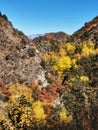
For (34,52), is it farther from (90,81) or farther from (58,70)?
(90,81)

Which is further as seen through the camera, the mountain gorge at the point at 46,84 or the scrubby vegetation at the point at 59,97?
the mountain gorge at the point at 46,84

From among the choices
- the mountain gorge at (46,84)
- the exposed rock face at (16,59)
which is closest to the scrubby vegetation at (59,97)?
the mountain gorge at (46,84)

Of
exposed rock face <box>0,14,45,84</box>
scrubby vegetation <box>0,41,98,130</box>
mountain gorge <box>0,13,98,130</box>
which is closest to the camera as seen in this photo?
scrubby vegetation <box>0,41,98,130</box>

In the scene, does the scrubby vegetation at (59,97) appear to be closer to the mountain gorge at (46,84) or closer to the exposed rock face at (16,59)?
the mountain gorge at (46,84)

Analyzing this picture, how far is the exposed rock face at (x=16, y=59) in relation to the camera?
111137 millimetres

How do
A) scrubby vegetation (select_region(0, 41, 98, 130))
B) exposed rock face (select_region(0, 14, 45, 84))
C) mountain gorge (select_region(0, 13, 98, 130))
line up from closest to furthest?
scrubby vegetation (select_region(0, 41, 98, 130)) → mountain gorge (select_region(0, 13, 98, 130)) → exposed rock face (select_region(0, 14, 45, 84))

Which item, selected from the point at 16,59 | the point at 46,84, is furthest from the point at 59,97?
the point at 16,59

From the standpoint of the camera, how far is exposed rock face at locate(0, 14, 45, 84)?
111 meters

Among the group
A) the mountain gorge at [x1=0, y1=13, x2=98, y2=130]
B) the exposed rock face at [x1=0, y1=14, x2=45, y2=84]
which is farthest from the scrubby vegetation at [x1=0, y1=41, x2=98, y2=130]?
the exposed rock face at [x1=0, y1=14, x2=45, y2=84]

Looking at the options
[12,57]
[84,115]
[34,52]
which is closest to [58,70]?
[34,52]

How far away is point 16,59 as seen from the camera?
118m

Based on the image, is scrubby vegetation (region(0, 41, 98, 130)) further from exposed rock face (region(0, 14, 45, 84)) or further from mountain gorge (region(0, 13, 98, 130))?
exposed rock face (region(0, 14, 45, 84))

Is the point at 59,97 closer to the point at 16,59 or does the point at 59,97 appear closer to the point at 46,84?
the point at 46,84

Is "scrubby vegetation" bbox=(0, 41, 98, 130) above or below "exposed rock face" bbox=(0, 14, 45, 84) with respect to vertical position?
below
